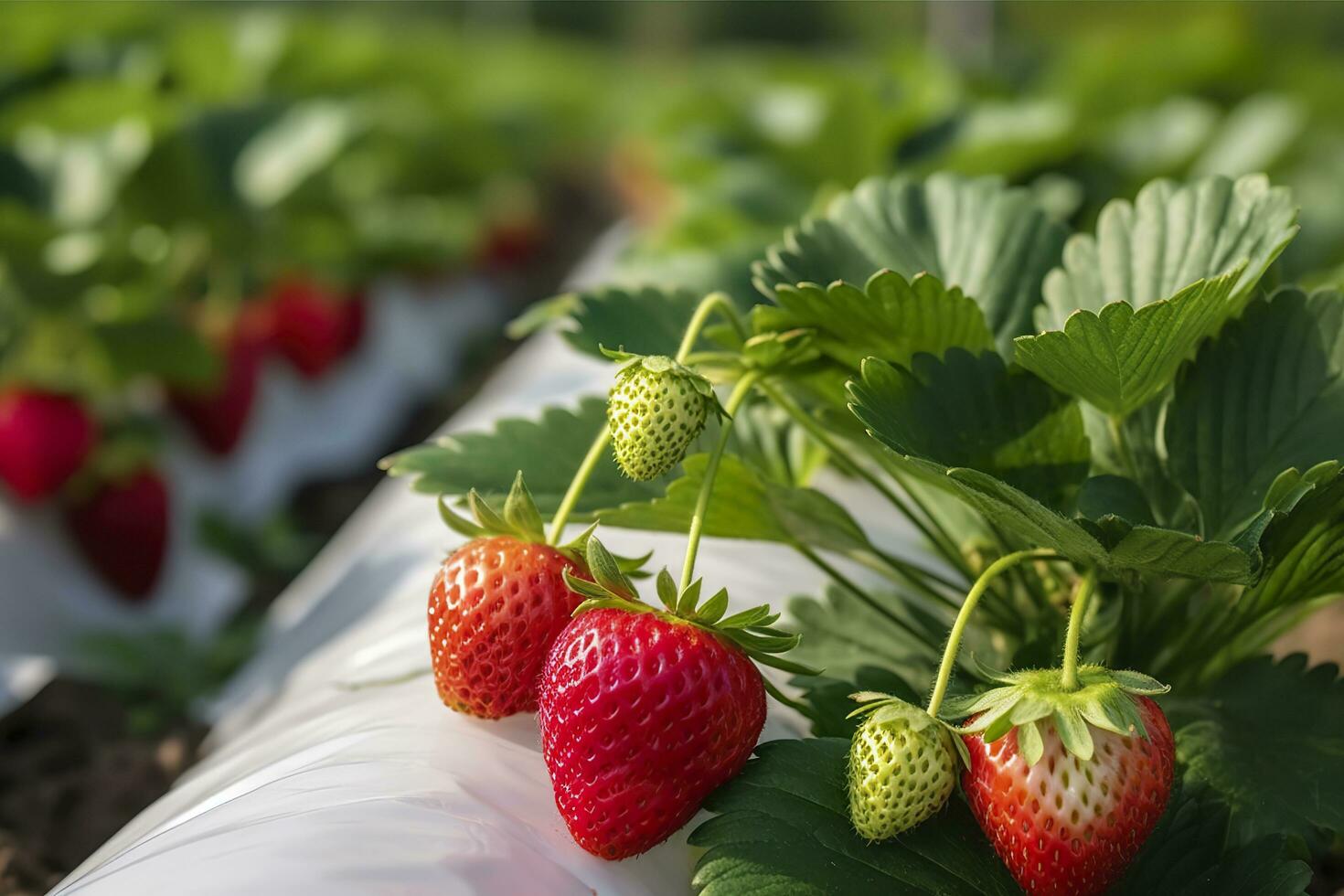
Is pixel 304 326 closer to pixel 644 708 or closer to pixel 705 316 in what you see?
pixel 705 316

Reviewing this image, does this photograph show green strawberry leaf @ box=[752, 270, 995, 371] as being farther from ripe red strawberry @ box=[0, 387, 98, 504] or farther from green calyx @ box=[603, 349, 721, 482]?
ripe red strawberry @ box=[0, 387, 98, 504]

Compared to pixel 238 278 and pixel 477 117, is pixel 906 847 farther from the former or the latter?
pixel 477 117

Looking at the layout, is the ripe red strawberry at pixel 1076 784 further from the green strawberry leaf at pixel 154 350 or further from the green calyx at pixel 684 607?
the green strawberry leaf at pixel 154 350

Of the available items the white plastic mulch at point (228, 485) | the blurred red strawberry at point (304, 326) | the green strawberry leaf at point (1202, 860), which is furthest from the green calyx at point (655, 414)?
the blurred red strawberry at point (304, 326)

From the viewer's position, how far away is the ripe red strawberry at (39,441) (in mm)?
1715

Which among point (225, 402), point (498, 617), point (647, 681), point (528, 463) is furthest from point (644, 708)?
point (225, 402)

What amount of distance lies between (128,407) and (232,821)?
1.46m

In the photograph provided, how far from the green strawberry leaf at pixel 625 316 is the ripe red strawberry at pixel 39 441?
3.37 ft

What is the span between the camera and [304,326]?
102 inches

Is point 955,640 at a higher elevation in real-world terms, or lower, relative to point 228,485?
higher

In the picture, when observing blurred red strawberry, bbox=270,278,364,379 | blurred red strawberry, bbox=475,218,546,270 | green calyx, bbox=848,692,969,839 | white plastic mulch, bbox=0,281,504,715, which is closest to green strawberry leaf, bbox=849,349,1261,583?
green calyx, bbox=848,692,969,839

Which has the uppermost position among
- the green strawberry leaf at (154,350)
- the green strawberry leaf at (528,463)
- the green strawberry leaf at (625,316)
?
the green strawberry leaf at (625,316)

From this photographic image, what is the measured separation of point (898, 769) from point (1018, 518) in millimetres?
136

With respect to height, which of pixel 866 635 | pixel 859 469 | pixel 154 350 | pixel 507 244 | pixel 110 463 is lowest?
pixel 507 244
